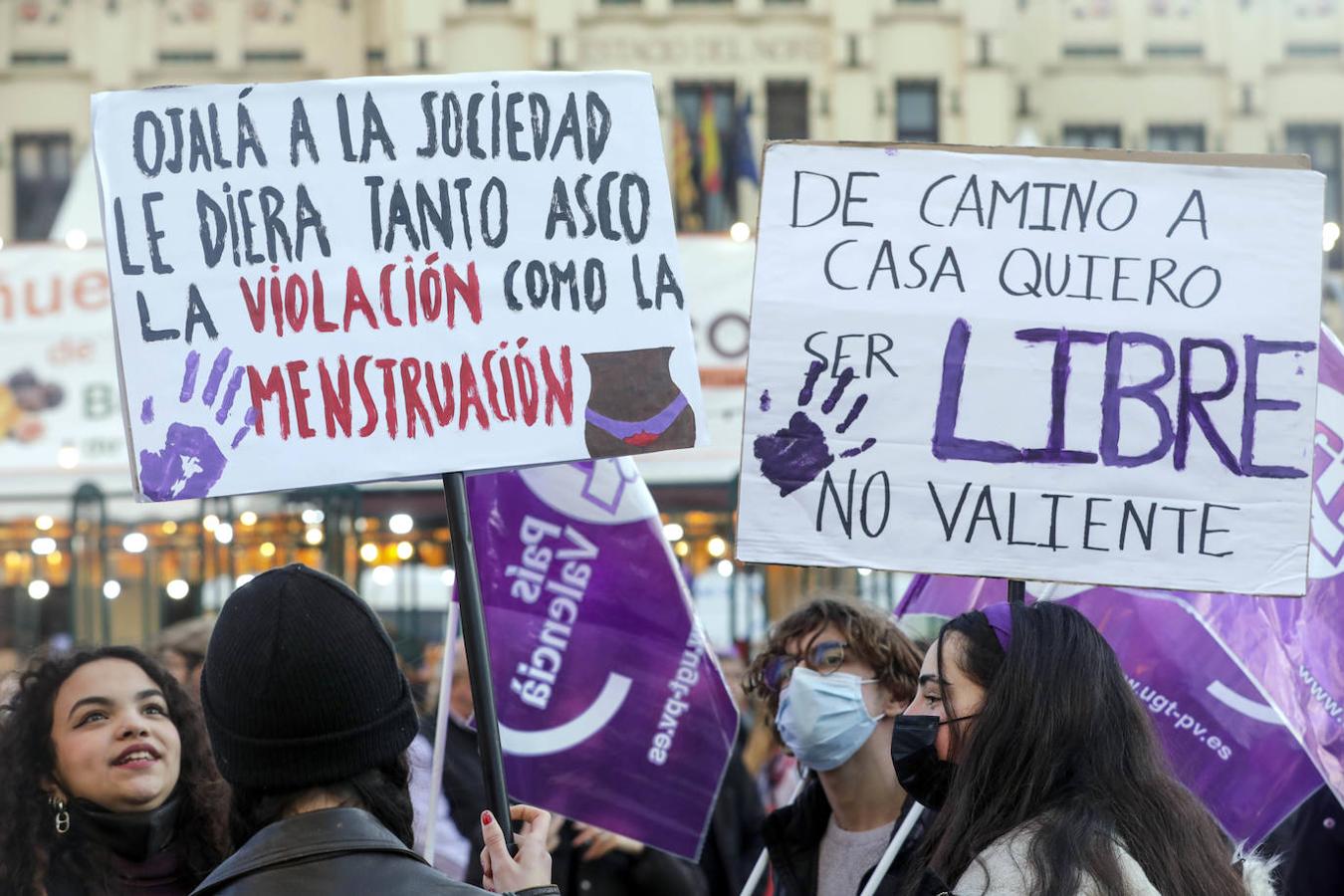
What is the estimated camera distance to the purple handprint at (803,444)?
3859 millimetres

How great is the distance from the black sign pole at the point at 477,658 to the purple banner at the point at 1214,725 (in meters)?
1.53

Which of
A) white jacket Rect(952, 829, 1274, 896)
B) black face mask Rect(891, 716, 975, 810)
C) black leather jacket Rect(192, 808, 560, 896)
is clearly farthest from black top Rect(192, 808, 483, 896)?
black face mask Rect(891, 716, 975, 810)

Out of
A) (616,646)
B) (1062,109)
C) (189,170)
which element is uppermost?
(189,170)

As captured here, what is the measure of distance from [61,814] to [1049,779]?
81.1 inches

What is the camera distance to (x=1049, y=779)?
305cm

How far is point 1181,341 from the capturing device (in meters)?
3.94

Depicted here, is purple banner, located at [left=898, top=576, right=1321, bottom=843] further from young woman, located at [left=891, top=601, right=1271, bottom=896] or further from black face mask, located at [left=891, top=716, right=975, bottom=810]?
young woman, located at [left=891, top=601, right=1271, bottom=896]

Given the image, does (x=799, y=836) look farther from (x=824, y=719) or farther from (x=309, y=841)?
(x=309, y=841)

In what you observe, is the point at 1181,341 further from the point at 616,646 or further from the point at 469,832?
the point at 469,832

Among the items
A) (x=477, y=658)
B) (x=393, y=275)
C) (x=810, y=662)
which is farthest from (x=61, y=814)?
(x=810, y=662)

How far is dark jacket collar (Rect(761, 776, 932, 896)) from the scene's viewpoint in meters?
4.32

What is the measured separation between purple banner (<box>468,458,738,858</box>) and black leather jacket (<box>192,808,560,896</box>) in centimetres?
234

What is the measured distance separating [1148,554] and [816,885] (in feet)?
3.65

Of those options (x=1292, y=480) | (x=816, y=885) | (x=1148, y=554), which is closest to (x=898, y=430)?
(x=1148, y=554)
